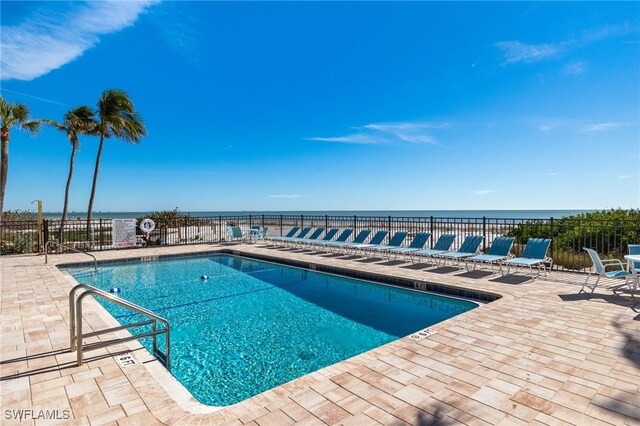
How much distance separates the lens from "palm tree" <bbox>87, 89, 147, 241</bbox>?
45.3 ft

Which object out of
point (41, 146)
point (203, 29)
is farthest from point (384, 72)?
point (41, 146)

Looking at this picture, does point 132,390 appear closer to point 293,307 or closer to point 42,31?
point 293,307

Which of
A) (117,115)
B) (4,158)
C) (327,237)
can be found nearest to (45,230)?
(4,158)

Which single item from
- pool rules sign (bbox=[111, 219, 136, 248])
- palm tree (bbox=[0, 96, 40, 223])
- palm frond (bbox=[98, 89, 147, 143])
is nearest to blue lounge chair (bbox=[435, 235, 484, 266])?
pool rules sign (bbox=[111, 219, 136, 248])

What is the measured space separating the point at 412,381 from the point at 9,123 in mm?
15200

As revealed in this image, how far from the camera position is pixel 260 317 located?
576cm

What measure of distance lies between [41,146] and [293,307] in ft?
84.2

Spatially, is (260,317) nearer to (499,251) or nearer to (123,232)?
(499,251)

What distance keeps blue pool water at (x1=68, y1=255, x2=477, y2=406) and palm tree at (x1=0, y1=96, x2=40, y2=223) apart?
558 cm

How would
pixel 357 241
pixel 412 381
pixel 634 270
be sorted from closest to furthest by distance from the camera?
pixel 412 381
pixel 634 270
pixel 357 241

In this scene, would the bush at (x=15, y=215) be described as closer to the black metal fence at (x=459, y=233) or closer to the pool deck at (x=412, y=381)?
the black metal fence at (x=459, y=233)

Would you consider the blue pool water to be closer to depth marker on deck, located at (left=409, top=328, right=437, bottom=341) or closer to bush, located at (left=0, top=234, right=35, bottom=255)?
depth marker on deck, located at (left=409, top=328, right=437, bottom=341)

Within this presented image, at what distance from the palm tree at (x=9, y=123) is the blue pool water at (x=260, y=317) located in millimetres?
5576

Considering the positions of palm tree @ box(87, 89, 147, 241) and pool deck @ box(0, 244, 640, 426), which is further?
palm tree @ box(87, 89, 147, 241)
